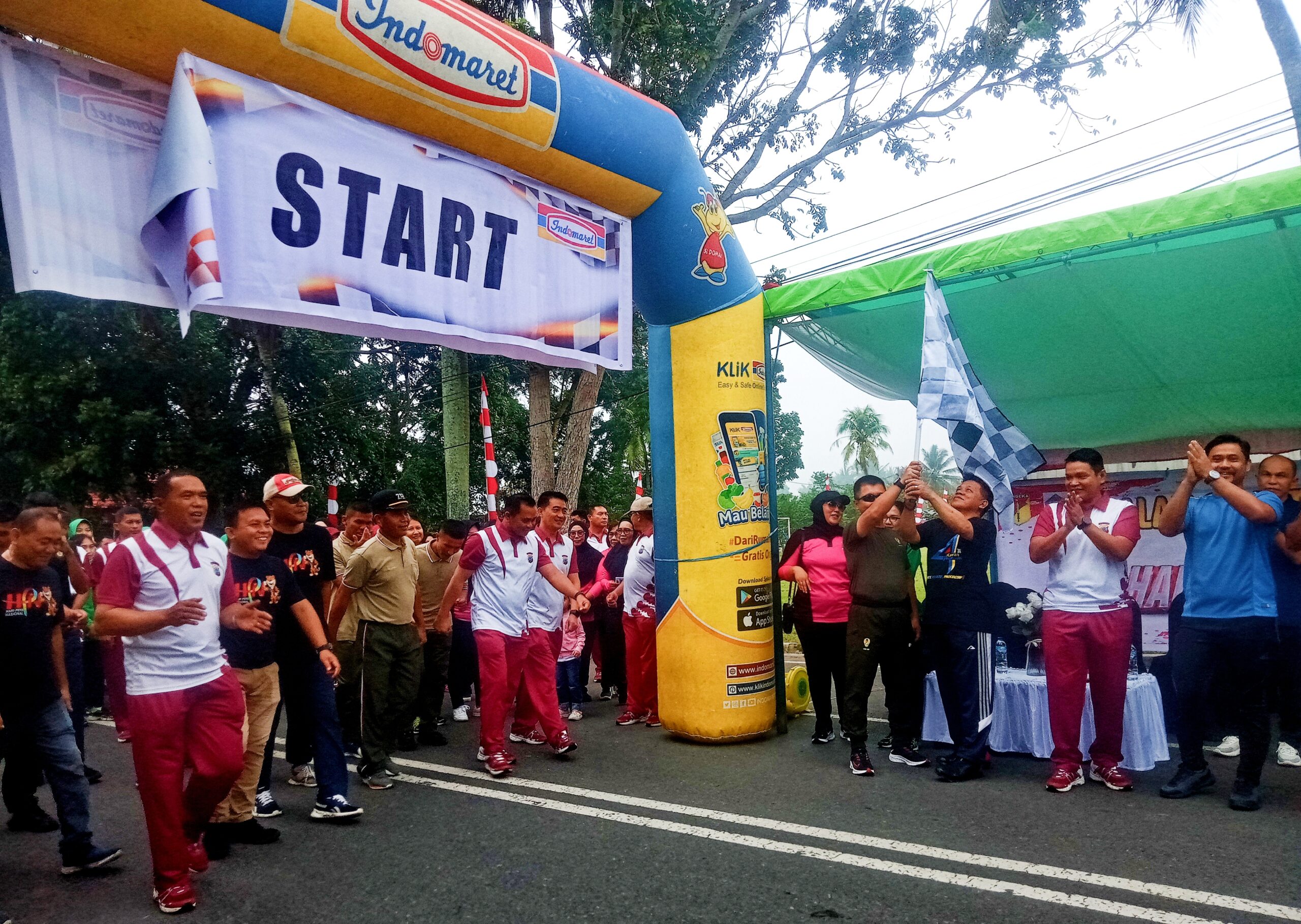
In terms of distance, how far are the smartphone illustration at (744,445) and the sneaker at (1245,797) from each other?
3255mm

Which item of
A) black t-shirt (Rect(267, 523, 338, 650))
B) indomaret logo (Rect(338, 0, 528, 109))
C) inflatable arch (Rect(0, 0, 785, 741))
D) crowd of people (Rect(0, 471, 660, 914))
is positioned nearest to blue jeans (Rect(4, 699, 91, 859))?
crowd of people (Rect(0, 471, 660, 914))

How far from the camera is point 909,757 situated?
19.3 ft

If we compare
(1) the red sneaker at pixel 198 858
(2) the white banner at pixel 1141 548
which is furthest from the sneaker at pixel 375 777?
(2) the white banner at pixel 1141 548

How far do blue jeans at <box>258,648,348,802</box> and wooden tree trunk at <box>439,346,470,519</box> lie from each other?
1017 centimetres

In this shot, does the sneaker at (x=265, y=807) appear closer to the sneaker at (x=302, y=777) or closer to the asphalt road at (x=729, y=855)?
the asphalt road at (x=729, y=855)

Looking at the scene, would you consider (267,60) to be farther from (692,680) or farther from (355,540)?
(692,680)

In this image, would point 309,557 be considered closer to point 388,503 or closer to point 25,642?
point 388,503

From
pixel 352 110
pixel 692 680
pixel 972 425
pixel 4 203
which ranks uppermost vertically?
pixel 352 110

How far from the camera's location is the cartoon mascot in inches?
258

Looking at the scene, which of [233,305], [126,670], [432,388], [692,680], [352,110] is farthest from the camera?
[432,388]

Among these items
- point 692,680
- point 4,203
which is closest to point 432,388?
point 692,680

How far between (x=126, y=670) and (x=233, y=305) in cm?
169

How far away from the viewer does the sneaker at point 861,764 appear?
18.4 ft

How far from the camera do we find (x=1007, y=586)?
6535 mm
